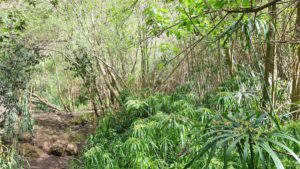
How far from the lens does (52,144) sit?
4.01 metres

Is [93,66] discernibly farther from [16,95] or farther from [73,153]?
[73,153]

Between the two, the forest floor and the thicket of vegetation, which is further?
the forest floor

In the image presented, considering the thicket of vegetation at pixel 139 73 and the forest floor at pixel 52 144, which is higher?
the thicket of vegetation at pixel 139 73

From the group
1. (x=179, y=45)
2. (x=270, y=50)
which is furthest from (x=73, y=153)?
(x=270, y=50)

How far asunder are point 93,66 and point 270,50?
3.78 m

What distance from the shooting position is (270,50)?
1616mm

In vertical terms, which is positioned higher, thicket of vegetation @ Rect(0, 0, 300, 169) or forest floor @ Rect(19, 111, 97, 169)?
thicket of vegetation @ Rect(0, 0, 300, 169)

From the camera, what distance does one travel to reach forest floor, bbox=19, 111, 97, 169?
11.3 feet

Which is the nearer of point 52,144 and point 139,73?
point 52,144

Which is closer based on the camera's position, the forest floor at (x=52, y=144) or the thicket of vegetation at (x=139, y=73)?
the thicket of vegetation at (x=139, y=73)

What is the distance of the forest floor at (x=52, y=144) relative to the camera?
11.3 ft

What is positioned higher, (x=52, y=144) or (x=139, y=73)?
(x=139, y=73)

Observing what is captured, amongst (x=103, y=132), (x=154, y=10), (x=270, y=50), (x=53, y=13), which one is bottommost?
(x=103, y=132)

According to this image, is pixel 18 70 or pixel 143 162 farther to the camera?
pixel 18 70
